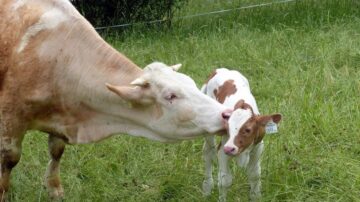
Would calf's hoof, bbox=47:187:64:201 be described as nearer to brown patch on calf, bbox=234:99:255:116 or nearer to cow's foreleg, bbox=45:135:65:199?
cow's foreleg, bbox=45:135:65:199

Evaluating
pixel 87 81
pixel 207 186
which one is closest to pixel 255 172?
pixel 207 186

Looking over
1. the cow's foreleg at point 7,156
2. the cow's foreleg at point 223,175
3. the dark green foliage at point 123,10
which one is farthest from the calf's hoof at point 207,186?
the dark green foliage at point 123,10

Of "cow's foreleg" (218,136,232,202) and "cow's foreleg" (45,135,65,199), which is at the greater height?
"cow's foreleg" (218,136,232,202)

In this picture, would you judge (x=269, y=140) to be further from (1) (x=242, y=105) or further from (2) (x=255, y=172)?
(1) (x=242, y=105)

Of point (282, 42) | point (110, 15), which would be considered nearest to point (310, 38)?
point (282, 42)

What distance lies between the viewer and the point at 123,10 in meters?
9.80

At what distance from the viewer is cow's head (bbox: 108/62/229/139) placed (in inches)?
148

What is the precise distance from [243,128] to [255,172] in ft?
1.89

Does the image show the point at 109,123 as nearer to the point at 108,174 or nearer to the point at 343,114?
the point at 108,174

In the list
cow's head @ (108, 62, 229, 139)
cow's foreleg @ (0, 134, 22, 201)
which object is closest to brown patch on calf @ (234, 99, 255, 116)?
cow's head @ (108, 62, 229, 139)

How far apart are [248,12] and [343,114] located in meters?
4.26

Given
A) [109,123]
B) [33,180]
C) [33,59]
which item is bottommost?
[33,180]

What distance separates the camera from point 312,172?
484cm

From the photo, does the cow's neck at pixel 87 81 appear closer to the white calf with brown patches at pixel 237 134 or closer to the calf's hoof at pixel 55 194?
the white calf with brown patches at pixel 237 134
